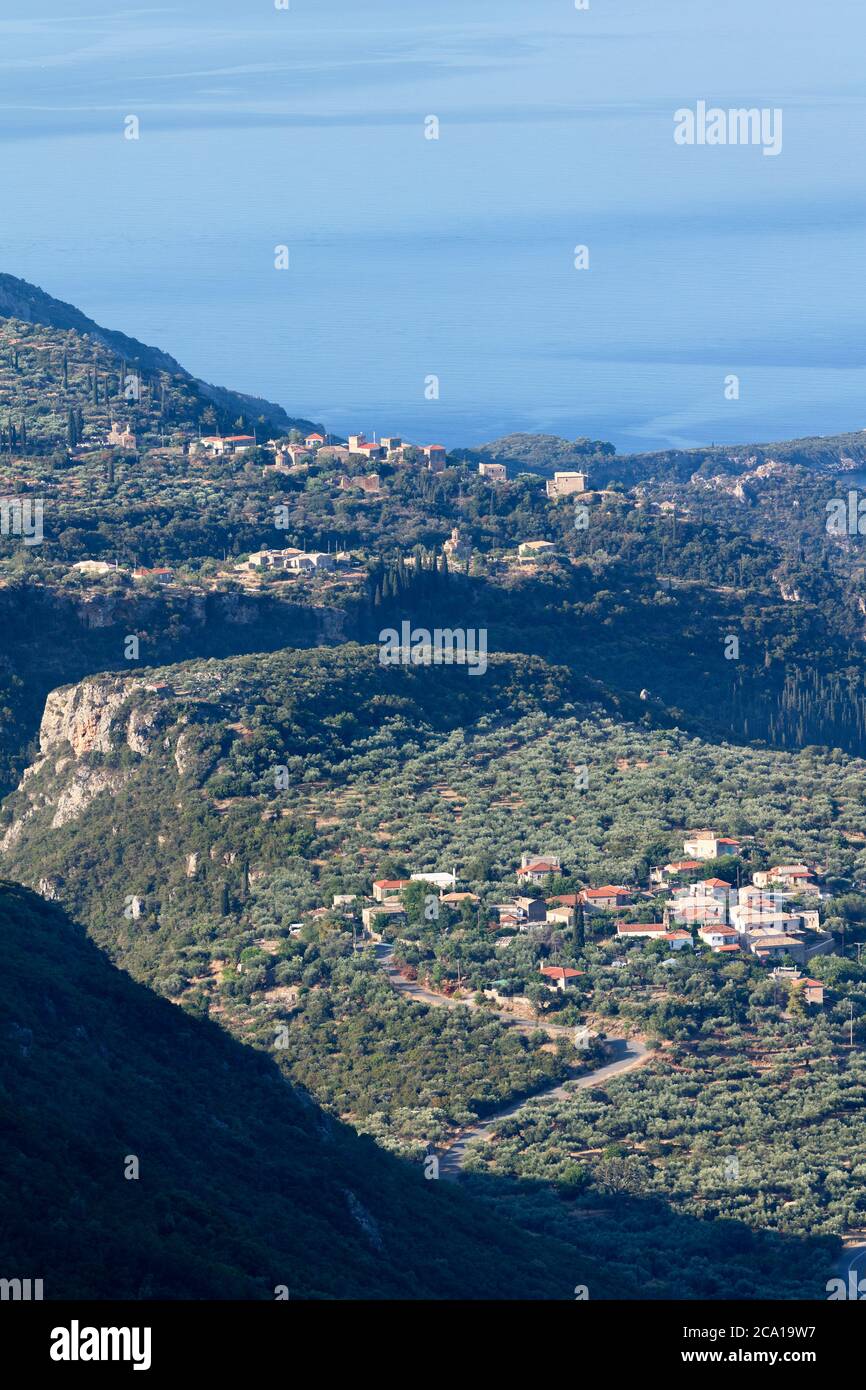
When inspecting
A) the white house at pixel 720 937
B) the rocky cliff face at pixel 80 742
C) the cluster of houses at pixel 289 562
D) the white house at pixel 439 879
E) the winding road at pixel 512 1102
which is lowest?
the winding road at pixel 512 1102

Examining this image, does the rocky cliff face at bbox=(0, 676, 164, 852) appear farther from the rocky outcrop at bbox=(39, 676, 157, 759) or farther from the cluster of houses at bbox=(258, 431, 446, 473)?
the cluster of houses at bbox=(258, 431, 446, 473)

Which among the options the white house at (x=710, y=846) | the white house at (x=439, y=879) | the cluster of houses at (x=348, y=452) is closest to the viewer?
the white house at (x=439, y=879)

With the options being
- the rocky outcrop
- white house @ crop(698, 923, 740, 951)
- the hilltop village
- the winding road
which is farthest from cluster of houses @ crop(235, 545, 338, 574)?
white house @ crop(698, 923, 740, 951)

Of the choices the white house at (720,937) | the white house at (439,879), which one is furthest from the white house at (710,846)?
the white house at (439,879)

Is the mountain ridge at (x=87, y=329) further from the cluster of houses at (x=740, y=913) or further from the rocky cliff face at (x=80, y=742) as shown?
the cluster of houses at (x=740, y=913)

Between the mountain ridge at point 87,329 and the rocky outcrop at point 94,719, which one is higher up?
the mountain ridge at point 87,329

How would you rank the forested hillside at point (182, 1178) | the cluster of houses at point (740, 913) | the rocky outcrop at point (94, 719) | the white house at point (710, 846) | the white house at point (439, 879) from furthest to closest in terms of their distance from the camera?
the rocky outcrop at point (94, 719), the white house at point (710, 846), the white house at point (439, 879), the cluster of houses at point (740, 913), the forested hillside at point (182, 1178)

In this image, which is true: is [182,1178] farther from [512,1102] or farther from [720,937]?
[720,937]
